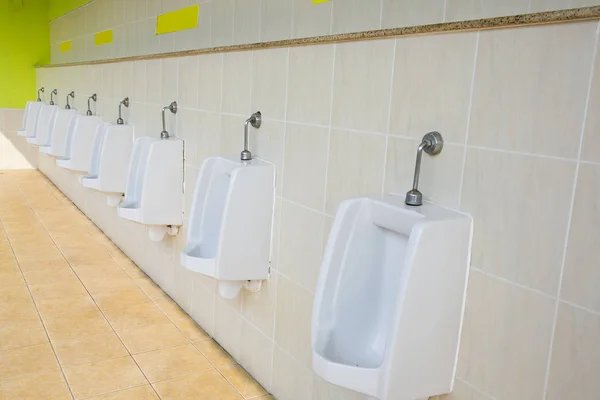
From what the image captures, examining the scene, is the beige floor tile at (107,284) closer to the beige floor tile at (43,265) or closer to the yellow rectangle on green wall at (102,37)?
the beige floor tile at (43,265)

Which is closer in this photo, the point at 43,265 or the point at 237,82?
the point at 237,82

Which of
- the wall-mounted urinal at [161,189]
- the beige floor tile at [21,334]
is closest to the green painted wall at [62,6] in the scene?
the wall-mounted urinal at [161,189]

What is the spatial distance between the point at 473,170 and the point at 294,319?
1003 millimetres

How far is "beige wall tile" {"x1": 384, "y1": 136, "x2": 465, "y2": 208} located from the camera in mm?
1448

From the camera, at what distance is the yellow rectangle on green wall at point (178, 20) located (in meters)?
3.25

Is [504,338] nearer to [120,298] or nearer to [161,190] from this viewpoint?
[161,190]

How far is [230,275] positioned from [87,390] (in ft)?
2.40

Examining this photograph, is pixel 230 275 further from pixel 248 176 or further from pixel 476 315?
pixel 476 315

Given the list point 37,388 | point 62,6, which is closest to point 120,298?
point 37,388

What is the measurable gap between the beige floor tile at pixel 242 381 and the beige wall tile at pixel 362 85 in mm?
1157

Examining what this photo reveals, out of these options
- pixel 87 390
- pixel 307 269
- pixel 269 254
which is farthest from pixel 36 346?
pixel 307 269

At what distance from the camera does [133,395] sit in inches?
89.1

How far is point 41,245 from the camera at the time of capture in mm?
4172

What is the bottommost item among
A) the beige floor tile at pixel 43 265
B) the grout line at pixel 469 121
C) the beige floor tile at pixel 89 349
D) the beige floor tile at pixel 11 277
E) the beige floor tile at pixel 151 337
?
the beige floor tile at pixel 89 349
